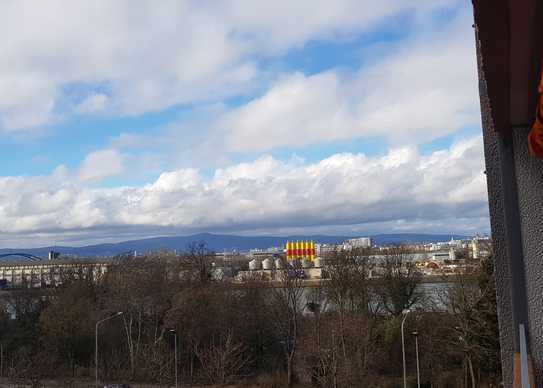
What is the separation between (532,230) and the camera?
4961mm

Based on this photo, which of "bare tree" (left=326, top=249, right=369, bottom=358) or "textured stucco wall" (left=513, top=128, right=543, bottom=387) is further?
"bare tree" (left=326, top=249, right=369, bottom=358)

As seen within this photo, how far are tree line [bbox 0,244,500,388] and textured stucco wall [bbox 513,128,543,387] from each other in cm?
2489

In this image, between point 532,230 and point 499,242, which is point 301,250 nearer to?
point 499,242

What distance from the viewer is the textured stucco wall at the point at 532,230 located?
4867mm

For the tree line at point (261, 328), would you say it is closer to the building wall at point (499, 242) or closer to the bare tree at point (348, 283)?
the bare tree at point (348, 283)

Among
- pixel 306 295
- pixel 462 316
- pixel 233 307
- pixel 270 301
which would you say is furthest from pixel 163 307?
pixel 462 316

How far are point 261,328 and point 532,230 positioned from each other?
39014 mm

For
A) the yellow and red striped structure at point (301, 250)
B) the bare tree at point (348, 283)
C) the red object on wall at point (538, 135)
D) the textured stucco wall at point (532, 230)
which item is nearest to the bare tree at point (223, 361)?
the bare tree at point (348, 283)

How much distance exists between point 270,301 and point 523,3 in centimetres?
4319

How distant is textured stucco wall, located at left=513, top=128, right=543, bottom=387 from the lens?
4867mm

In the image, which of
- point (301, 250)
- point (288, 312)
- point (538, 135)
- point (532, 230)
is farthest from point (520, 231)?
point (301, 250)

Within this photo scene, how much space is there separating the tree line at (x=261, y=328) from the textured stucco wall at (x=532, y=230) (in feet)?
81.7

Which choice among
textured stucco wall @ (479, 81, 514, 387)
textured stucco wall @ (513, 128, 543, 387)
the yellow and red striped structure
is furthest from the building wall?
the yellow and red striped structure

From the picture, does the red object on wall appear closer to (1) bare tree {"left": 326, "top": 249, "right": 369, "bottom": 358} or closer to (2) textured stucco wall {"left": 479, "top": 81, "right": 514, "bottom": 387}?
(2) textured stucco wall {"left": 479, "top": 81, "right": 514, "bottom": 387}
